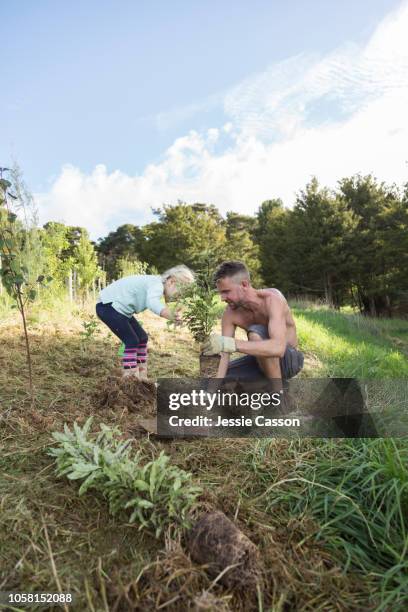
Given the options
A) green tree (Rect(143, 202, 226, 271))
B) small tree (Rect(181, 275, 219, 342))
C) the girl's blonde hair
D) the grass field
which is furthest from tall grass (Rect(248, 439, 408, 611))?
green tree (Rect(143, 202, 226, 271))

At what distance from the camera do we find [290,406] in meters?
3.27

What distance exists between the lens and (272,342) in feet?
9.09

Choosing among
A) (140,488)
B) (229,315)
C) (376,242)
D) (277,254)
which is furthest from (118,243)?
(140,488)

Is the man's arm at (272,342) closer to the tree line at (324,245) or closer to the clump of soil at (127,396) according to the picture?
the clump of soil at (127,396)

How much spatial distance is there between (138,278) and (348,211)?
23541mm

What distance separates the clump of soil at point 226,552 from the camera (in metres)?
1.44

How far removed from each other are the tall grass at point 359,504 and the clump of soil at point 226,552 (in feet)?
0.98

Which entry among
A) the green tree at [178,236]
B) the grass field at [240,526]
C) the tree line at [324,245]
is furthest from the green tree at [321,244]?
the grass field at [240,526]

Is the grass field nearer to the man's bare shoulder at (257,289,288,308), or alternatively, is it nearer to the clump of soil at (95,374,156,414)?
the clump of soil at (95,374,156,414)

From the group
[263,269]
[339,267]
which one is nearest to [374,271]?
[339,267]

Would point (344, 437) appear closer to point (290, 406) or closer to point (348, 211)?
point (290, 406)

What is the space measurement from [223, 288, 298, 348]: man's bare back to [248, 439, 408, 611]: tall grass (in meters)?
1.10

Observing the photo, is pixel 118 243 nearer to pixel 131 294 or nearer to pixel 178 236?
pixel 178 236

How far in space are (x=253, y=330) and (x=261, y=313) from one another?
0.49ft
